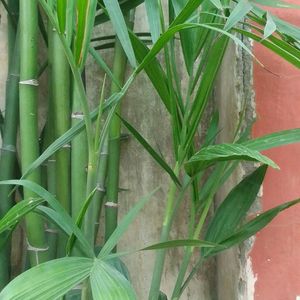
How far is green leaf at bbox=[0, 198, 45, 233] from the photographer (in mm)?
730

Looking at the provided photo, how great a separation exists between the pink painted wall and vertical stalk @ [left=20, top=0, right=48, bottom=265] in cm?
43

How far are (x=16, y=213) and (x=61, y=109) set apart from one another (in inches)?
13.2

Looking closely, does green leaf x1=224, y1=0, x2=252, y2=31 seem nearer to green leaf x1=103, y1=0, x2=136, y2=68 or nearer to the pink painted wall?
green leaf x1=103, y1=0, x2=136, y2=68

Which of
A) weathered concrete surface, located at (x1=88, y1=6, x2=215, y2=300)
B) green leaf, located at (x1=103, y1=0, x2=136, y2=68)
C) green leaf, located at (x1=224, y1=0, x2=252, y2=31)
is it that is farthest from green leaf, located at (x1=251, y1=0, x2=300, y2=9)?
weathered concrete surface, located at (x1=88, y1=6, x2=215, y2=300)

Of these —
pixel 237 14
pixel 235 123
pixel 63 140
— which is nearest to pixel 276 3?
pixel 237 14

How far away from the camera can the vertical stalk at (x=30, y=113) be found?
96 cm

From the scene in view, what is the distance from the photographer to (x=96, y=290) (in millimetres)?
633

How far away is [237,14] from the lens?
744 mm

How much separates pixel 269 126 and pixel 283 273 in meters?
0.30

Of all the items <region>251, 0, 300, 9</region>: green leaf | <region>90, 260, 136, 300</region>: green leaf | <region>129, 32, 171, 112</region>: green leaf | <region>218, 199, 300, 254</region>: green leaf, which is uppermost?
<region>251, 0, 300, 9</region>: green leaf

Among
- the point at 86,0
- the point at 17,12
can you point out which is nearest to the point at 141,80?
the point at 17,12

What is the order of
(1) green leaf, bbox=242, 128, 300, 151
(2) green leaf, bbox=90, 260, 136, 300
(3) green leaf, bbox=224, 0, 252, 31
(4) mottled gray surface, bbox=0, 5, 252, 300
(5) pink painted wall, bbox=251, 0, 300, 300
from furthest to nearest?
(4) mottled gray surface, bbox=0, 5, 252, 300, (5) pink painted wall, bbox=251, 0, 300, 300, (1) green leaf, bbox=242, 128, 300, 151, (3) green leaf, bbox=224, 0, 252, 31, (2) green leaf, bbox=90, 260, 136, 300

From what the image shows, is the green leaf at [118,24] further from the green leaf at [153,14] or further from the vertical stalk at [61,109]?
the vertical stalk at [61,109]

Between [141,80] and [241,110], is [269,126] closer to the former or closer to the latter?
[241,110]
